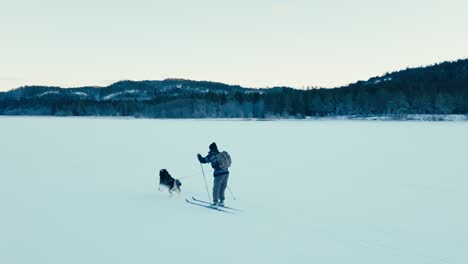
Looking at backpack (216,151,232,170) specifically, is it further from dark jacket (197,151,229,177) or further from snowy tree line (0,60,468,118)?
snowy tree line (0,60,468,118)

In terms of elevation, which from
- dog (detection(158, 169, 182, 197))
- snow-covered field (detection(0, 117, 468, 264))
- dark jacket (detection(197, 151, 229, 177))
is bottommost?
snow-covered field (detection(0, 117, 468, 264))

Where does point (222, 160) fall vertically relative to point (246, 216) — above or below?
above

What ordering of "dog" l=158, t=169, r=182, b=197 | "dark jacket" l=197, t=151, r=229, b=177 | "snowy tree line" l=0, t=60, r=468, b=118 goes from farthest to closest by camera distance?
"snowy tree line" l=0, t=60, r=468, b=118, "dog" l=158, t=169, r=182, b=197, "dark jacket" l=197, t=151, r=229, b=177

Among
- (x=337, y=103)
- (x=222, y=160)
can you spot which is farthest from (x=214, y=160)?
(x=337, y=103)

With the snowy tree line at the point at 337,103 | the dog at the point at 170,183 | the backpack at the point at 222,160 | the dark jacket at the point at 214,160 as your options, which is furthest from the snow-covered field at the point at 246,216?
the snowy tree line at the point at 337,103

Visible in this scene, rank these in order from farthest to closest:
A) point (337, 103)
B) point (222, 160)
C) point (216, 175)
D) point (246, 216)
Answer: point (337, 103)
point (216, 175)
point (222, 160)
point (246, 216)

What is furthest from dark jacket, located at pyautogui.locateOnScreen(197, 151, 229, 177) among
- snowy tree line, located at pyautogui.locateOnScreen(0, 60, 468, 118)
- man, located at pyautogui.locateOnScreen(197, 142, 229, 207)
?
snowy tree line, located at pyautogui.locateOnScreen(0, 60, 468, 118)

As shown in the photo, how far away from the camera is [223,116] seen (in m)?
123

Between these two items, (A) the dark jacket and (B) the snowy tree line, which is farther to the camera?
(B) the snowy tree line

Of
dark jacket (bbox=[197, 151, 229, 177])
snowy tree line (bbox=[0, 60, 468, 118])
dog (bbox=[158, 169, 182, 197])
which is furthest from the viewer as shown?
snowy tree line (bbox=[0, 60, 468, 118])

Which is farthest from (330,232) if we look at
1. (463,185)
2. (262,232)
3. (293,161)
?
(293,161)

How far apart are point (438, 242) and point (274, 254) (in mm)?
2855

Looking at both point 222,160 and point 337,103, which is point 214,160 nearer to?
point 222,160

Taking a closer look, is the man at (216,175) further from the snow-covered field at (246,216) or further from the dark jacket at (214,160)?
the snow-covered field at (246,216)
